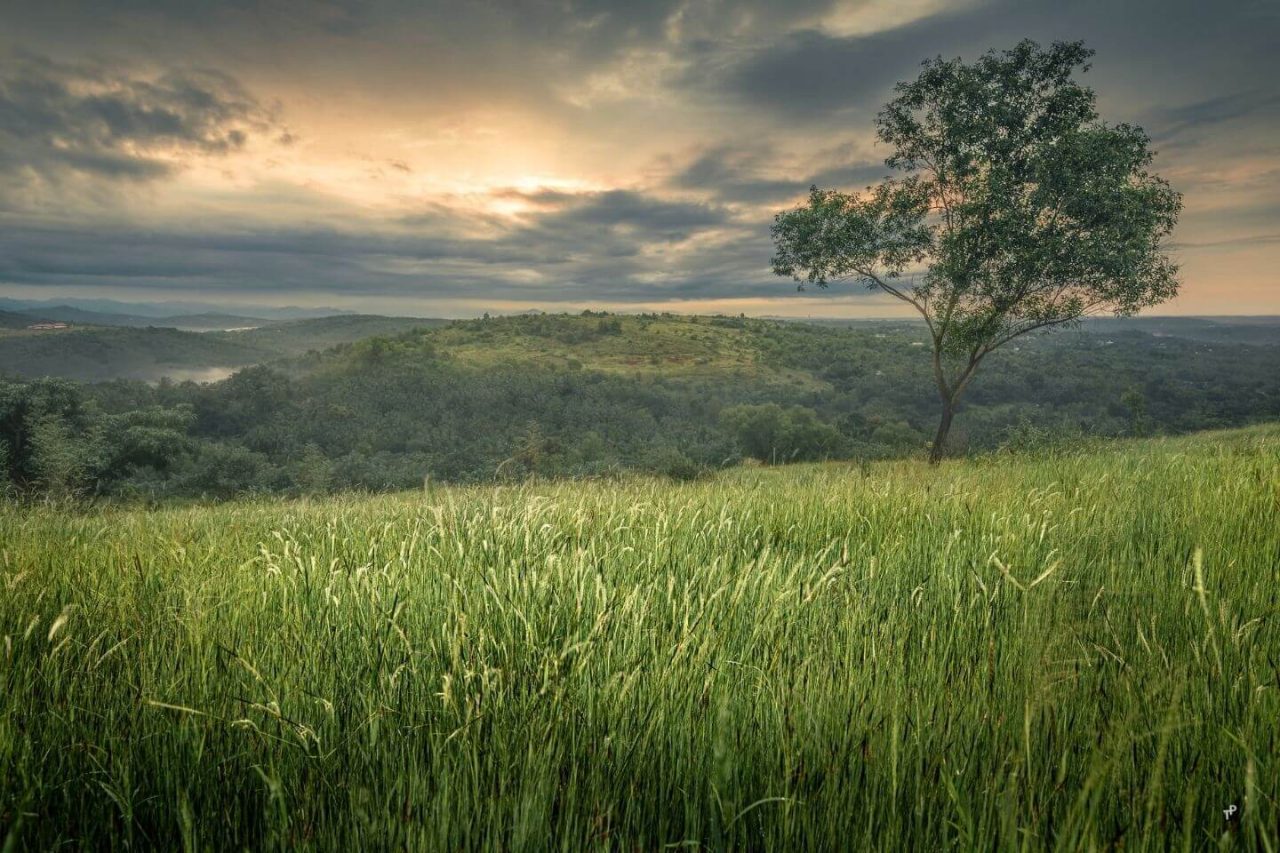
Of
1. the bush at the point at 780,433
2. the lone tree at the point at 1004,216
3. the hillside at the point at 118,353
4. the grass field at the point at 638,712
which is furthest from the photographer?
the hillside at the point at 118,353

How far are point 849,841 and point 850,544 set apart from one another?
2.88 meters

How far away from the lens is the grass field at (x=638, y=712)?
4.69 ft

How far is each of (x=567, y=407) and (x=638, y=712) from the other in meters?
81.9

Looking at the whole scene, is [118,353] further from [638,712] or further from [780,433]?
[638,712]

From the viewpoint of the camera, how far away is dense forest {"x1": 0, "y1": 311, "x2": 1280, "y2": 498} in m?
42.2

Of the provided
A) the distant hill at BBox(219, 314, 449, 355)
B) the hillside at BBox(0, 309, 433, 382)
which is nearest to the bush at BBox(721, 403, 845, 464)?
the hillside at BBox(0, 309, 433, 382)

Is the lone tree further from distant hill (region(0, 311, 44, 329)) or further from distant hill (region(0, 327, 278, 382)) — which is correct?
distant hill (region(0, 311, 44, 329))

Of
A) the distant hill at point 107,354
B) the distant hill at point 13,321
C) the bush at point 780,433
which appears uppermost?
the distant hill at point 13,321

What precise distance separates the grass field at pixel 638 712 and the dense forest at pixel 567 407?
799 inches

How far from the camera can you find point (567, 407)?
8312 centimetres

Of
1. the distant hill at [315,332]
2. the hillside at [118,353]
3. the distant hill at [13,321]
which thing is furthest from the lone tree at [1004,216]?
the distant hill at [13,321]

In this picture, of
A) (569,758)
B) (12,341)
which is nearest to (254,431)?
(569,758)

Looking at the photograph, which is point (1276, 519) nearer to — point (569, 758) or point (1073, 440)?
point (569, 758)

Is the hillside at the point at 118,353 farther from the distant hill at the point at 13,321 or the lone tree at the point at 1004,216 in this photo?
the lone tree at the point at 1004,216
